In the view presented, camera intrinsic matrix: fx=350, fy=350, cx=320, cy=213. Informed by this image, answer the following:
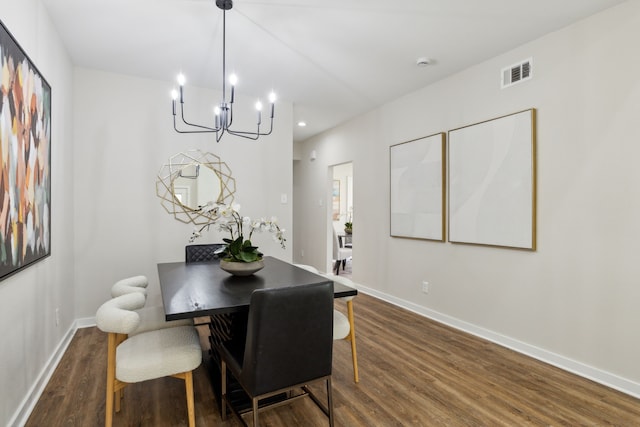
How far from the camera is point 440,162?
3.71 metres

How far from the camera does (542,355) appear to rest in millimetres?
2805

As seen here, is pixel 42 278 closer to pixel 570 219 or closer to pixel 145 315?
pixel 145 315

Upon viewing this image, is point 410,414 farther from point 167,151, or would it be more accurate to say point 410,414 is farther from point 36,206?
point 167,151

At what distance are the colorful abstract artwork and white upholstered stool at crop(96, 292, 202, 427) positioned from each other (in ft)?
1.77

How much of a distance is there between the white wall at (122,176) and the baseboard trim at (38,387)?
2.40 ft

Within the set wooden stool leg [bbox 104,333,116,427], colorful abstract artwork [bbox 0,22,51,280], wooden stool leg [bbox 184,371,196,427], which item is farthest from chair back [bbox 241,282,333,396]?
colorful abstract artwork [bbox 0,22,51,280]

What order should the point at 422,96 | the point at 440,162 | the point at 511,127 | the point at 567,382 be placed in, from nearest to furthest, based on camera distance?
the point at 567,382, the point at 511,127, the point at 440,162, the point at 422,96

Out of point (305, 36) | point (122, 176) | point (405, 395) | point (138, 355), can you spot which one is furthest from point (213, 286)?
point (122, 176)

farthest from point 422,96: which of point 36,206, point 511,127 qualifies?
point 36,206

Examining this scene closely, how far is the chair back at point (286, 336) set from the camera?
5.05 feet

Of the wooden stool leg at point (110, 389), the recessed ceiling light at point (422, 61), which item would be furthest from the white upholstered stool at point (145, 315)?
the recessed ceiling light at point (422, 61)

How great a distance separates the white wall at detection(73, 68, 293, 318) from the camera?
11.4 feet

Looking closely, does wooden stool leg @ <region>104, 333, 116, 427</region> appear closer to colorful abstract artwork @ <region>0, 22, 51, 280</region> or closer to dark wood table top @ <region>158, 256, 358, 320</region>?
dark wood table top @ <region>158, 256, 358, 320</region>

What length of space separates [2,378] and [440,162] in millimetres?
3709
